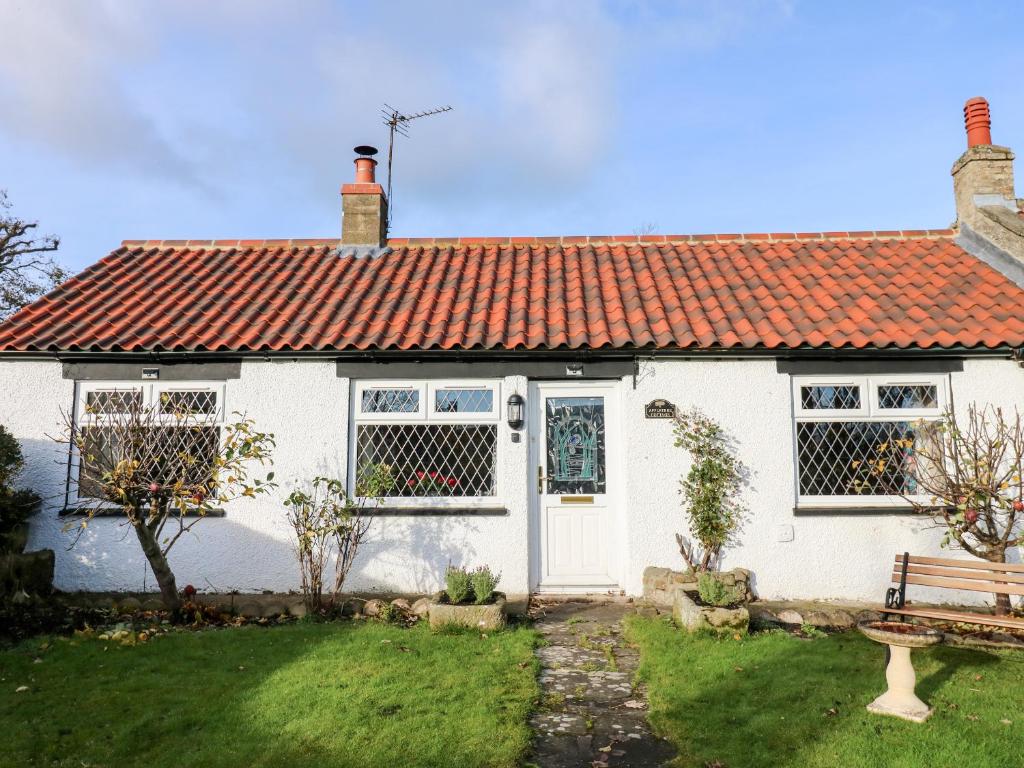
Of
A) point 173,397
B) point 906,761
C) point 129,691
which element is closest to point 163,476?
point 173,397

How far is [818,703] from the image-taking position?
4516mm

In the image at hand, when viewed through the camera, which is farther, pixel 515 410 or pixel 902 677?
pixel 515 410

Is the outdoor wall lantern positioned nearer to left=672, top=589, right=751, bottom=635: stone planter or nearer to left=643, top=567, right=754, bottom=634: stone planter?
left=643, top=567, right=754, bottom=634: stone planter

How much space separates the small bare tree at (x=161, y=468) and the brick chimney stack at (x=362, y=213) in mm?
4213

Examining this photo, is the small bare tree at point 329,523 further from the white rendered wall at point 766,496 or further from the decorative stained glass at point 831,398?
the decorative stained glass at point 831,398

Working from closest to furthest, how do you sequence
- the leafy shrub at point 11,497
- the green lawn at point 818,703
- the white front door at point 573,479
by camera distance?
Result: the green lawn at point 818,703 < the leafy shrub at point 11,497 < the white front door at point 573,479

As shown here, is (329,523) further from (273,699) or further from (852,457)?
(852,457)

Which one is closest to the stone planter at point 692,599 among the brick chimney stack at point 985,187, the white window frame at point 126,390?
the white window frame at point 126,390

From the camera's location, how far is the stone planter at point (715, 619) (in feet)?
19.5

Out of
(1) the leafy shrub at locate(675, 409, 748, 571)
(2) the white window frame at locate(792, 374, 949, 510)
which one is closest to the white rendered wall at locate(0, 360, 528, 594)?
(1) the leafy shrub at locate(675, 409, 748, 571)

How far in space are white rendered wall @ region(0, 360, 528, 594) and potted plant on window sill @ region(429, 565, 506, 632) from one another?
109 cm

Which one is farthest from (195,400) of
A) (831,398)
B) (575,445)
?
(831,398)

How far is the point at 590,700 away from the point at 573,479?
3.28 m

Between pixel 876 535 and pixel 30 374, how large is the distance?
9979 mm
